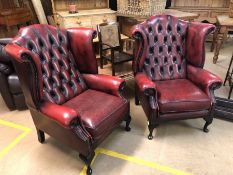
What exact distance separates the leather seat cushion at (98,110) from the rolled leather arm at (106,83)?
0.17ft

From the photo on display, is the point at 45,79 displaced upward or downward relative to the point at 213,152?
upward

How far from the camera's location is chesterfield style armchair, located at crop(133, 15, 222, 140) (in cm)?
197

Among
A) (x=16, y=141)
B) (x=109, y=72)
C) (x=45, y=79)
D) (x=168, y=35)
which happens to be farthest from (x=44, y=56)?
(x=168, y=35)

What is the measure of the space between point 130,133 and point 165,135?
390mm

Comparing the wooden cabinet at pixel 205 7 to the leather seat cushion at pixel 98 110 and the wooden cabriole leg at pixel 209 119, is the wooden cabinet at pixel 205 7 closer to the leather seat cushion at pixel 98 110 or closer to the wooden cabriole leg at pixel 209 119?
the wooden cabriole leg at pixel 209 119

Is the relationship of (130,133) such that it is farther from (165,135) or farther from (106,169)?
(106,169)

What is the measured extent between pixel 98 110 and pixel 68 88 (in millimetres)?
487

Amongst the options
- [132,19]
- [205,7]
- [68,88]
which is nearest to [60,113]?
[68,88]

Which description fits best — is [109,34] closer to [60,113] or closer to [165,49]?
[165,49]

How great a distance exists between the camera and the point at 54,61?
199 cm

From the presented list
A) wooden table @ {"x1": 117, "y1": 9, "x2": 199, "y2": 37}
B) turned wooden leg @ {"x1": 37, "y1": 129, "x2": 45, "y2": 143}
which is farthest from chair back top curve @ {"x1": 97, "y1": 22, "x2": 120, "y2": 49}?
turned wooden leg @ {"x1": 37, "y1": 129, "x2": 45, "y2": 143}

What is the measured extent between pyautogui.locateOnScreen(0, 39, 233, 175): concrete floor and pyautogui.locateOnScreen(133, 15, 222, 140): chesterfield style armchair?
0.57ft

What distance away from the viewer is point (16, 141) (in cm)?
214

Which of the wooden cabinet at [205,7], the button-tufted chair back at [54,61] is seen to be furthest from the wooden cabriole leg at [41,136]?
the wooden cabinet at [205,7]
